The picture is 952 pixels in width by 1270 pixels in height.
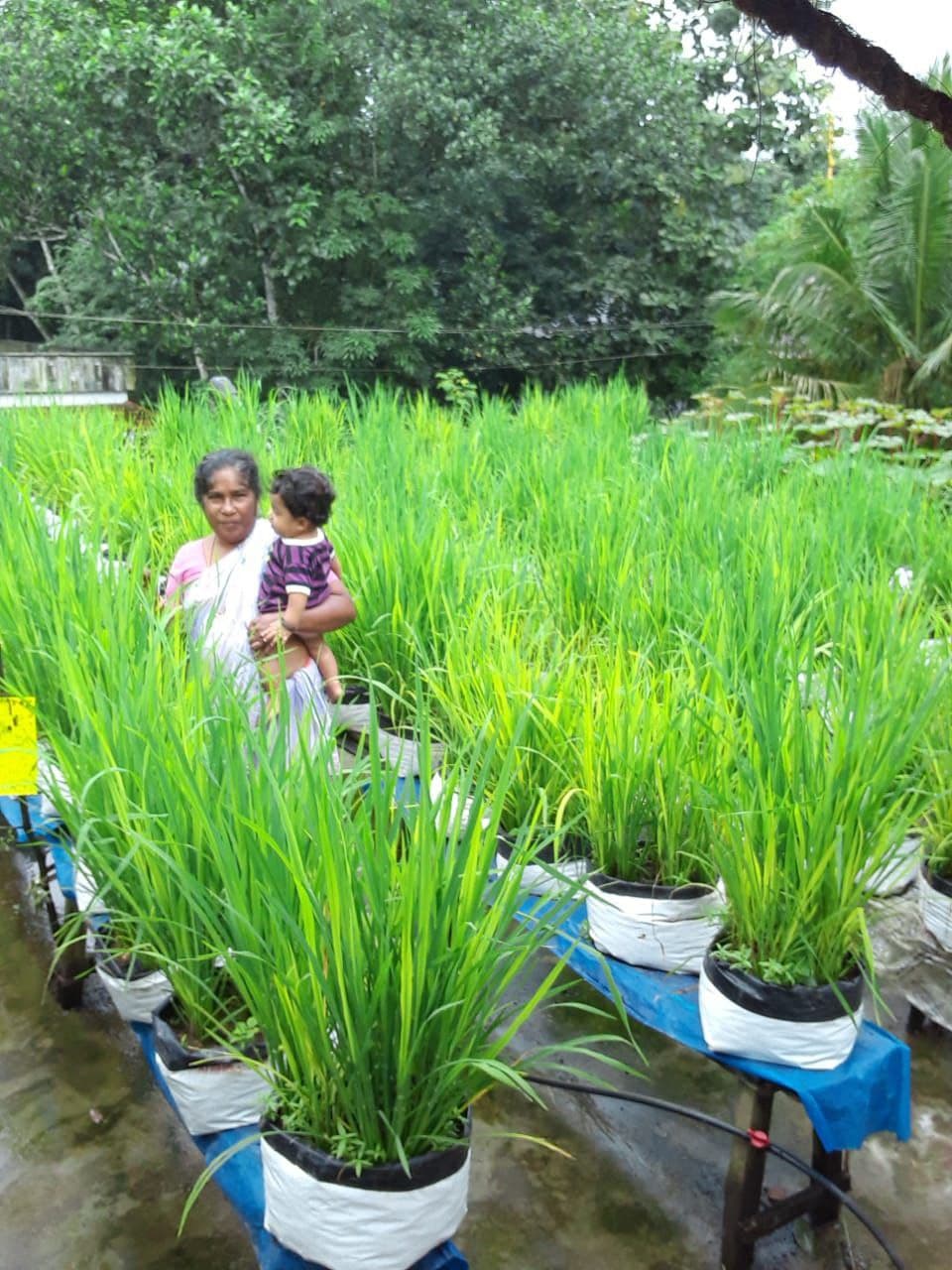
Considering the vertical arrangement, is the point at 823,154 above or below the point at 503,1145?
above

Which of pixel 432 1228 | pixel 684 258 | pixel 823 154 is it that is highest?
pixel 823 154

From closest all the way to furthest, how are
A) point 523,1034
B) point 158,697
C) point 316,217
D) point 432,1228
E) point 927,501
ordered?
point 432,1228 < point 158,697 < point 523,1034 < point 927,501 < point 316,217

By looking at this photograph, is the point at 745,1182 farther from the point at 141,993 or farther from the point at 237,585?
the point at 237,585

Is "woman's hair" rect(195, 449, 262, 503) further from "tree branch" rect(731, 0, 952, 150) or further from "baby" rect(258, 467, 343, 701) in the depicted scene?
"tree branch" rect(731, 0, 952, 150)

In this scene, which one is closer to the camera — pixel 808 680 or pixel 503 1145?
pixel 808 680

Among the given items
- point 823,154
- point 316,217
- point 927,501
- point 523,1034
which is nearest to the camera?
Result: point 523,1034

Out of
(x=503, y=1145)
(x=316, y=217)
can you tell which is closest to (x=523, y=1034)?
(x=503, y=1145)

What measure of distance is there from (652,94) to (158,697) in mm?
10210

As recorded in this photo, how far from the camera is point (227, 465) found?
2789 mm

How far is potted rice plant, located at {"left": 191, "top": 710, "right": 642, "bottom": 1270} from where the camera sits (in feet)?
4.28

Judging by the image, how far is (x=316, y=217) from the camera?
9945 mm

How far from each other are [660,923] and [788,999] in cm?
29

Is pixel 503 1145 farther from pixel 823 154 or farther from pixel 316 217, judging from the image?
pixel 823 154

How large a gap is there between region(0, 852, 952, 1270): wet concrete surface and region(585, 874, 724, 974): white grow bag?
0.41 m
